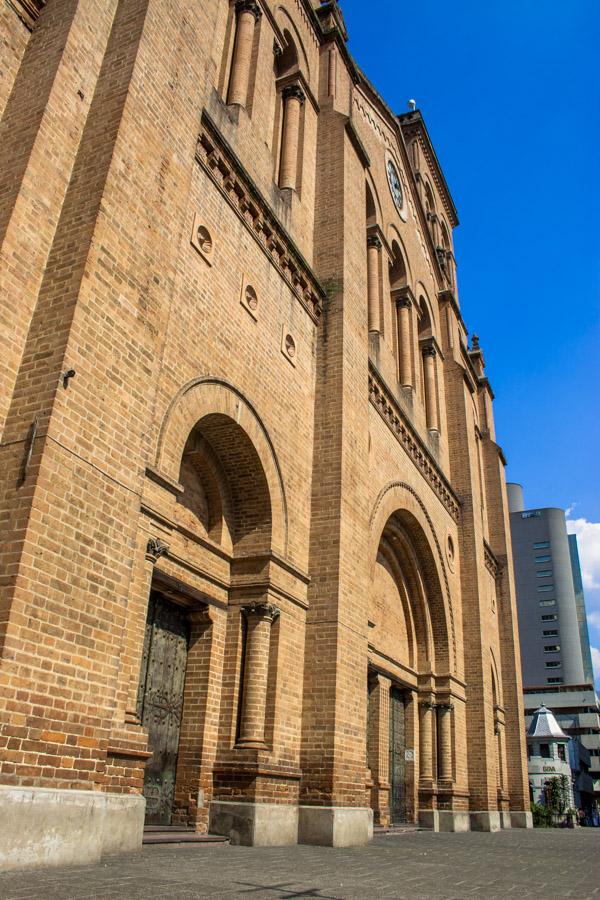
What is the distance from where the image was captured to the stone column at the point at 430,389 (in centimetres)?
2116

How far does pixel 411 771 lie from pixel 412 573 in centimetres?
458

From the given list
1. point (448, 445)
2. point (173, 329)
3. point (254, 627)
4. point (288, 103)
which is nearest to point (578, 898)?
point (254, 627)

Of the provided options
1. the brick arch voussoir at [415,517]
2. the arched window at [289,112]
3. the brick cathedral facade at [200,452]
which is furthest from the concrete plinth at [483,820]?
the arched window at [289,112]

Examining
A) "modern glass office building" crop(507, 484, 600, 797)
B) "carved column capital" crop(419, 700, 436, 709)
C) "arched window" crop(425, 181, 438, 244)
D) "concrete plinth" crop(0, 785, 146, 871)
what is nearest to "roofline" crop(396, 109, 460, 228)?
"arched window" crop(425, 181, 438, 244)

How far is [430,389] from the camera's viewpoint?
2172 cm

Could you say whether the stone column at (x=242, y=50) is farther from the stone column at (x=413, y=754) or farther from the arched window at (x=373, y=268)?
the stone column at (x=413, y=754)

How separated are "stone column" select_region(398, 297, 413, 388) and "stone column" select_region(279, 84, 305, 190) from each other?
22.3 ft

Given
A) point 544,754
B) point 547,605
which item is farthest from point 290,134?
point 547,605

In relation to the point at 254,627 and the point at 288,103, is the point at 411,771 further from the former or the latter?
the point at 288,103

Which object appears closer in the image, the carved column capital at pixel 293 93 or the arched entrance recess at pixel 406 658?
the carved column capital at pixel 293 93

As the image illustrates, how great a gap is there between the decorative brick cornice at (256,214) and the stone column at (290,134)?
1.83 m

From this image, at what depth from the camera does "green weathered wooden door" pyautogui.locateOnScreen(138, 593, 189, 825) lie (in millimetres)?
8219

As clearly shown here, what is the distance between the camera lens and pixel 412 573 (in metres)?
18.3

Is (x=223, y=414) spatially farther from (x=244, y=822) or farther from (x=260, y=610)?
(x=244, y=822)
